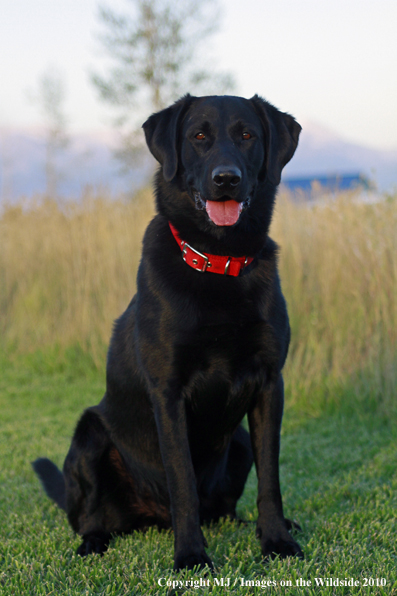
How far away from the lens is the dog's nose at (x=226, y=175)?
1926 millimetres

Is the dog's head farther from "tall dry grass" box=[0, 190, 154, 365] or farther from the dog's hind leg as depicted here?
"tall dry grass" box=[0, 190, 154, 365]

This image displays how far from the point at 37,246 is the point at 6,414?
9.69 feet

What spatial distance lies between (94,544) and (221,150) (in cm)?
160

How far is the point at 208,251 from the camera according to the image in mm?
2078

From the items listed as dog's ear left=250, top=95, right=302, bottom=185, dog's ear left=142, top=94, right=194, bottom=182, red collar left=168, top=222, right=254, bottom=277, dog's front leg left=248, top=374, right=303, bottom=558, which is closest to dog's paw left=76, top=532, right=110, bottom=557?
dog's front leg left=248, top=374, right=303, bottom=558

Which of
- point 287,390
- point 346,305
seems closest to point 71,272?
point 287,390

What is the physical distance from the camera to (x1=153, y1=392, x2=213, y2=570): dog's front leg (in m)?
1.80

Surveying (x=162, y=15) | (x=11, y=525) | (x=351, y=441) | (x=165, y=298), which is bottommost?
(x=351, y=441)

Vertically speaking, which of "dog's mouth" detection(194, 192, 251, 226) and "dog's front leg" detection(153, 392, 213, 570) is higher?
"dog's mouth" detection(194, 192, 251, 226)

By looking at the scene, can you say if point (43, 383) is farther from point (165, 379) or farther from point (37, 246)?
point (165, 379)

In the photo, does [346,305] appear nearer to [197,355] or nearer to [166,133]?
[166,133]

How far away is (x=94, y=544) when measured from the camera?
2.11 meters

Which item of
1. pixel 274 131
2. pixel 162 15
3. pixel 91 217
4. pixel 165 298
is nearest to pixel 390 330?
pixel 274 131

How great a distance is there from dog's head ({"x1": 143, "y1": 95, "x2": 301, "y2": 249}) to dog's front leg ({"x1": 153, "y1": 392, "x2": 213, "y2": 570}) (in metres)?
0.71
